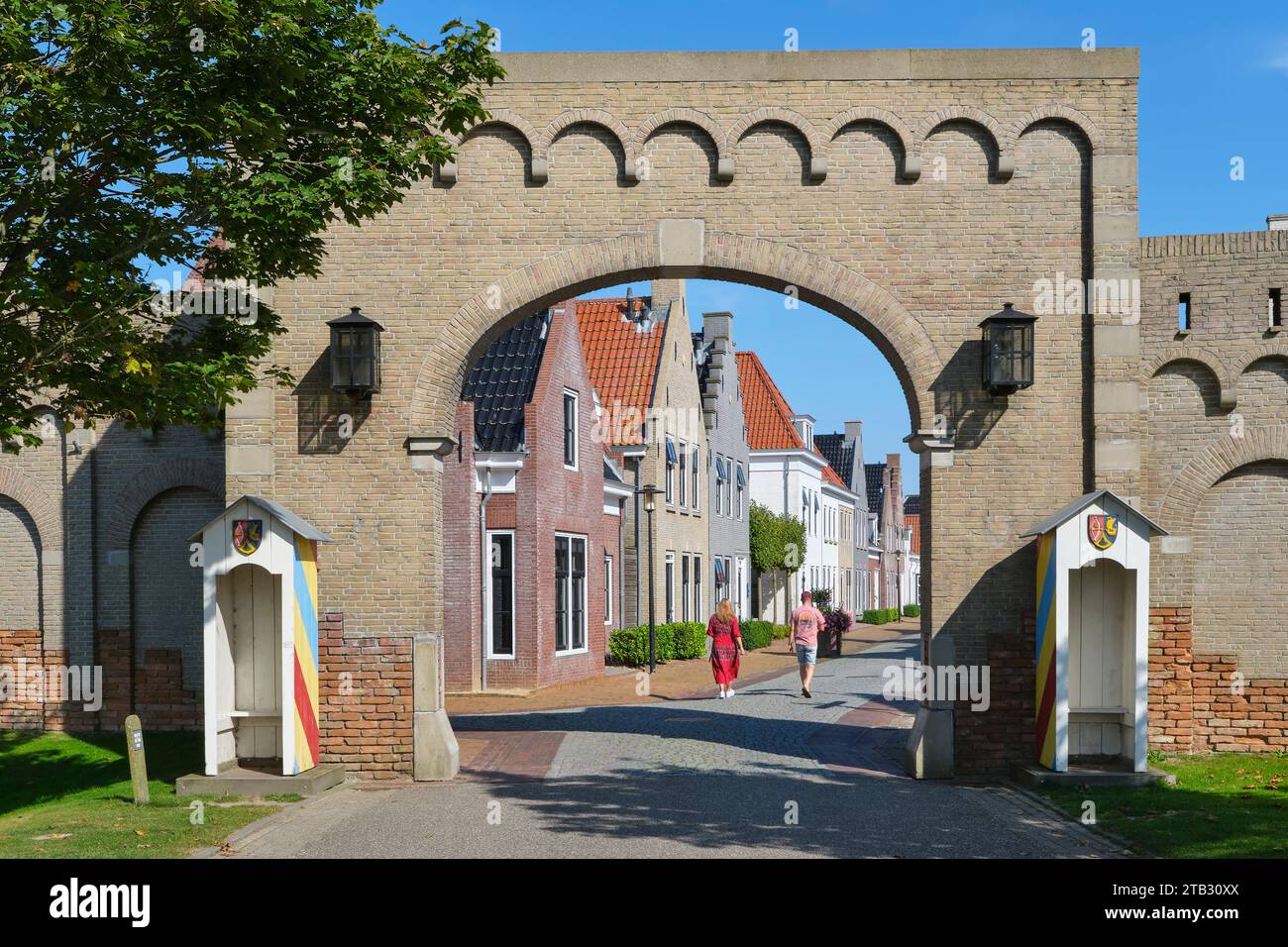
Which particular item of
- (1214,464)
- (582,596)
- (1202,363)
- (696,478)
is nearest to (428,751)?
(1214,464)

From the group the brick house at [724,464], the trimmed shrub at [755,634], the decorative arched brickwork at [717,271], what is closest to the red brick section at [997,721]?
the decorative arched brickwork at [717,271]

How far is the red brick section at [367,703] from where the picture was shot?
39.4ft

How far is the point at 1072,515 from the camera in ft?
37.0

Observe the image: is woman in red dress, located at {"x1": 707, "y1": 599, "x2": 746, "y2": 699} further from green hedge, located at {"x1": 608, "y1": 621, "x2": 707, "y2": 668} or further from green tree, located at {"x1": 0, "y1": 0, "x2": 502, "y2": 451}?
green tree, located at {"x1": 0, "y1": 0, "x2": 502, "y2": 451}

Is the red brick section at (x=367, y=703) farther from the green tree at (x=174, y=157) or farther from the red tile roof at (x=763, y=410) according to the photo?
the red tile roof at (x=763, y=410)

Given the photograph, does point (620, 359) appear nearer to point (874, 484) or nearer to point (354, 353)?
point (354, 353)

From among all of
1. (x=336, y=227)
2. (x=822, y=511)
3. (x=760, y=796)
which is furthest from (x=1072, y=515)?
(x=822, y=511)

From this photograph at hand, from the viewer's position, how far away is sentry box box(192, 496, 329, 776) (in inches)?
450

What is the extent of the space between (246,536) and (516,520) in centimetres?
1108

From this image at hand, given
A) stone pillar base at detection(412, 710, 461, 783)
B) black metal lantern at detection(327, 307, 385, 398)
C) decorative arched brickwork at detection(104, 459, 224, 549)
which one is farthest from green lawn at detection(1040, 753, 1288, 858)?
decorative arched brickwork at detection(104, 459, 224, 549)

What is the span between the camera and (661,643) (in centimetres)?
2791

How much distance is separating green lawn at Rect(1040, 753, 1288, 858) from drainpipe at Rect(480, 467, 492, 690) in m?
12.5

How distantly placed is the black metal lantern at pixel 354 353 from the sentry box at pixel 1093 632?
21.7 ft
